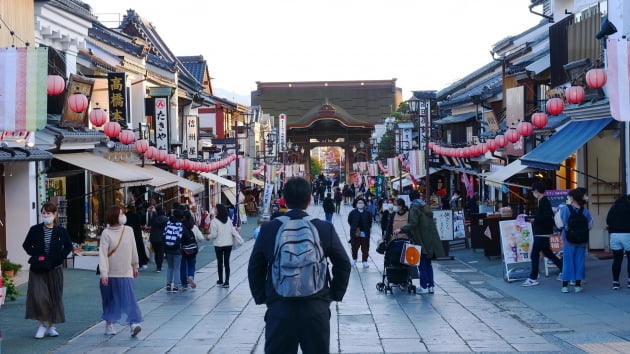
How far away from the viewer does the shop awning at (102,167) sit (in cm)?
1867

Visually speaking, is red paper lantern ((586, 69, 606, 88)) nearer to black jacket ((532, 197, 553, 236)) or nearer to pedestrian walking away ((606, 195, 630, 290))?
black jacket ((532, 197, 553, 236))

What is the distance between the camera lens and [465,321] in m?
11.2

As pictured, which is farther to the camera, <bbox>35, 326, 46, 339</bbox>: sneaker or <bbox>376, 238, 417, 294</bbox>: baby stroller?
<bbox>376, 238, 417, 294</bbox>: baby stroller

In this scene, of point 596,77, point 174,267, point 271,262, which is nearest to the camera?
point 271,262

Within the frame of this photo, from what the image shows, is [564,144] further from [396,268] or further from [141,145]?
[141,145]

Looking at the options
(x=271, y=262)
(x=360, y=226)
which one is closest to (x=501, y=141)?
(x=360, y=226)

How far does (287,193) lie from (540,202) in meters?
9.20

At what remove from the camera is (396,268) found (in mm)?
14102

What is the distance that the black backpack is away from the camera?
12.8 meters

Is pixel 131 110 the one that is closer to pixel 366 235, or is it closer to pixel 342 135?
pixel 366 235

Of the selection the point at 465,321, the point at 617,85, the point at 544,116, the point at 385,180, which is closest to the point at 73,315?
the point at 465,321

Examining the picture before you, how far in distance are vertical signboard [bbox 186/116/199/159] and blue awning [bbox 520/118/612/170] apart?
19.8 meters

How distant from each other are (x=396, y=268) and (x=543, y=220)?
8.26 ft

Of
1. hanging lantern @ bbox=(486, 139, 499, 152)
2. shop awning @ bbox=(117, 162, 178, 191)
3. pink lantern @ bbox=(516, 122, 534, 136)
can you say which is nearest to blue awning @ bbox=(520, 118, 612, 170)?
pink lantern @ bbox=(516, 122, 534, 136)
